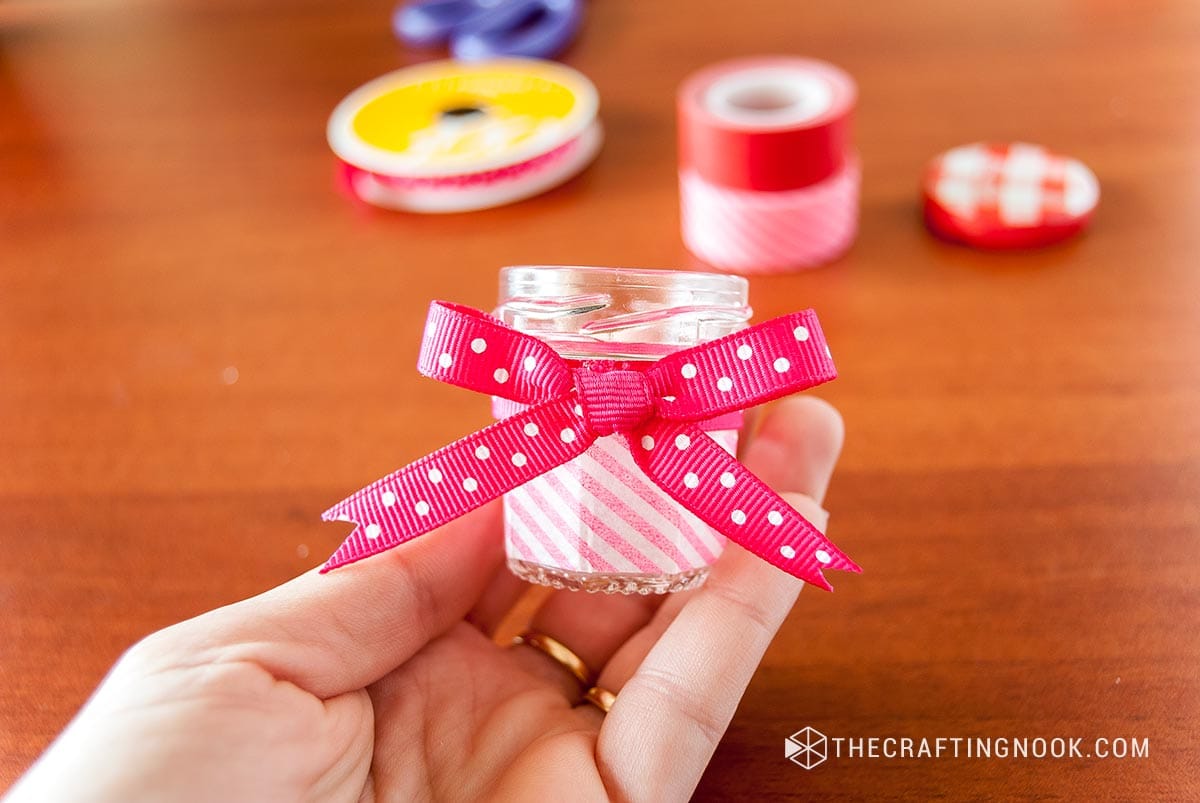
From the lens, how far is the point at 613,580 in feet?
2.11

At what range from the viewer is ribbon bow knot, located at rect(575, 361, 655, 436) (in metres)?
0.59

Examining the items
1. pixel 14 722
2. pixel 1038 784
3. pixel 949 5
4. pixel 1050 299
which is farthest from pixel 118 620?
pixel 949 5

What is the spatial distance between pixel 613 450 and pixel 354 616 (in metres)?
0.18

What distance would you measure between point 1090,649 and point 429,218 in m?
0.75

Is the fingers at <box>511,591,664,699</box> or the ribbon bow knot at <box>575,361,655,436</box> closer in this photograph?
the ribbon bow knot at <box>575,361,655,436</box>

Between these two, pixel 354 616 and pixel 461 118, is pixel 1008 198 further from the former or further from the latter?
pixel 354 616

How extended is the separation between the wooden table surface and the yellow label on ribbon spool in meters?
0.06

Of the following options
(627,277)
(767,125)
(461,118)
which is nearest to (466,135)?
(461,118)

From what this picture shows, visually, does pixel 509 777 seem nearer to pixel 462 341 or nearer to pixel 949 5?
pixel 462 341

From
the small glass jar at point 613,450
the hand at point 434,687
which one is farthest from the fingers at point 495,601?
the small glass jar at point 613,450

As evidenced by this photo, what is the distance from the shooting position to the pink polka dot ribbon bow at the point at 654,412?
59cm

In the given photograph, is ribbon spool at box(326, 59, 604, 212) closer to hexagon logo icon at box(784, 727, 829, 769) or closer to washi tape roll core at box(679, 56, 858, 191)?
washi tape roll core at box(679, 56, 858, 191)

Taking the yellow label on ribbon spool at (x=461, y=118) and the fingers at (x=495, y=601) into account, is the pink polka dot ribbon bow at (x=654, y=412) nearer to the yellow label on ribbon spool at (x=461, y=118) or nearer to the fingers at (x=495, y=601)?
the fingers at (x=495, y=601)

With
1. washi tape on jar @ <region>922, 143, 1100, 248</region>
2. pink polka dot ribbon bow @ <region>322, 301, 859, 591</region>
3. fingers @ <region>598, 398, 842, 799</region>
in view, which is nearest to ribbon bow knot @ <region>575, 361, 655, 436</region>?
pink polka dot ribbon bow @ <region>322, 301, 859, 591</region>
